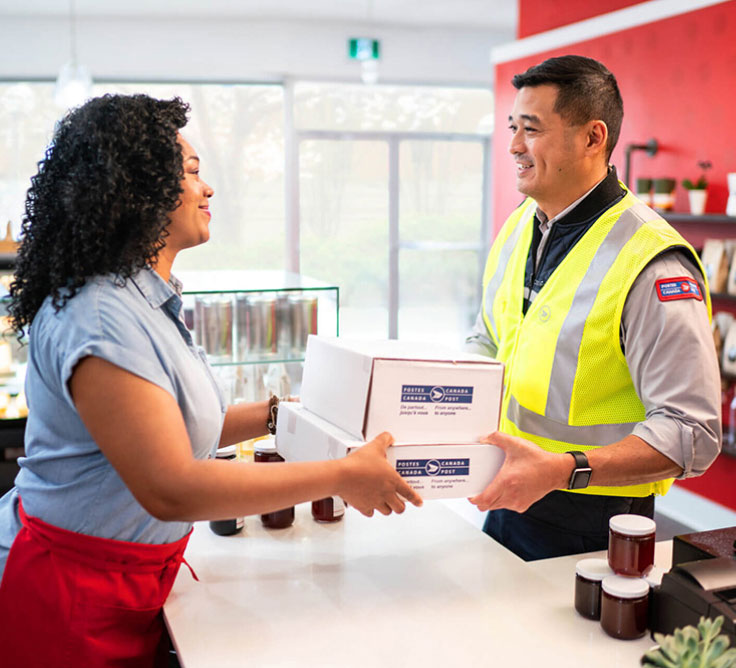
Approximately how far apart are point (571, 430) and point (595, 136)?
715 millimetres

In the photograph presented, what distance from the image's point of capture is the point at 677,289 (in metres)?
1.70

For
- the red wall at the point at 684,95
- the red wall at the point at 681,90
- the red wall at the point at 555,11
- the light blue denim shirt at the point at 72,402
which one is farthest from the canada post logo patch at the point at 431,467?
the red wall at the point at 555,11

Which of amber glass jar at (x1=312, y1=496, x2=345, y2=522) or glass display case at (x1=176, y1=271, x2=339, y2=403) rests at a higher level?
glass display case at (x1=176, y1=271, x2=339, y2=403)

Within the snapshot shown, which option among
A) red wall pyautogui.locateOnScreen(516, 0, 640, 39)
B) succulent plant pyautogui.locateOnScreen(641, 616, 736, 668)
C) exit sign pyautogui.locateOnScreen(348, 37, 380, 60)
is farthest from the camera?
exit sign pyautogui.locateOnScreen(348, 37, 380, 60)

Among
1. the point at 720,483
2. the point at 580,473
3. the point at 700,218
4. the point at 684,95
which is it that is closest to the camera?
the point at 580,473

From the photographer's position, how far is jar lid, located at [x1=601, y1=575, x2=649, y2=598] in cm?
139

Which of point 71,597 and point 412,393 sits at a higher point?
point 412,393

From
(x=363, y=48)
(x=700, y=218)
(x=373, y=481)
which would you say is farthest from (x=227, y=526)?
(x=363, y=48)

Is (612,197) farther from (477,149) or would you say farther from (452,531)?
(477,149)

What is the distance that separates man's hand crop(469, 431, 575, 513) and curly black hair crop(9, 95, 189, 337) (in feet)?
2.48

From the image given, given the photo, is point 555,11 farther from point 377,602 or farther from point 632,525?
point 377,602

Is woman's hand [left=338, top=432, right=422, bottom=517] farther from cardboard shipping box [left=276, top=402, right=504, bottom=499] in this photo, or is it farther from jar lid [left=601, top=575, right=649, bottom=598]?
jar lid [left=601, top=575, right=649, bottom=598]

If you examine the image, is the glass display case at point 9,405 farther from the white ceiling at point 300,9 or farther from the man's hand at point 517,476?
the white ceiling at point 300,9

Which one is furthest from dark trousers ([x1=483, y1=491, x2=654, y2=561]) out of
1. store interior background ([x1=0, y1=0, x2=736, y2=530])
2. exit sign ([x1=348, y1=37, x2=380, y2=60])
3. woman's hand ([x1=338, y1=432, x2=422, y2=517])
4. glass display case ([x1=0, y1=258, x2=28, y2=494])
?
exit sign ([x1=348, y1=37, x2=380, y2=60])
